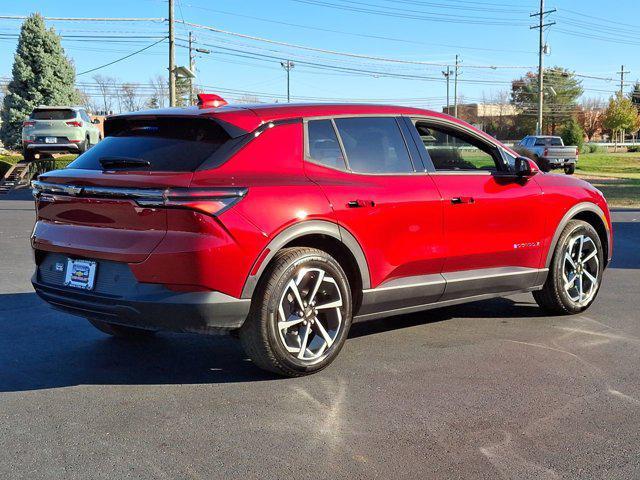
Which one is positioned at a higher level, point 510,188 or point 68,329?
point 510,188

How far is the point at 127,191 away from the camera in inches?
163

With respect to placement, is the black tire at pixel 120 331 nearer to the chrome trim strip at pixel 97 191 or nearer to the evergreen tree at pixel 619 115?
the chrome trim strip at pixel 97 191

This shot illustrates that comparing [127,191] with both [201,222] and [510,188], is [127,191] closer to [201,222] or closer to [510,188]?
[201,222]

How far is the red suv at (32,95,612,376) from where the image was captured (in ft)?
13.4

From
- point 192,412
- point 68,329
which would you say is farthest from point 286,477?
point 68,329

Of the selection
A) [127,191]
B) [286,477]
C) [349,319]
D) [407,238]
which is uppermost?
[127,191]

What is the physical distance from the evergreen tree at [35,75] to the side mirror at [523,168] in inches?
1595

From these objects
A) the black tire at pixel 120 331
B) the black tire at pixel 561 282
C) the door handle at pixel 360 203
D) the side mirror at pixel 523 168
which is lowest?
the black tire at pixel 120 331

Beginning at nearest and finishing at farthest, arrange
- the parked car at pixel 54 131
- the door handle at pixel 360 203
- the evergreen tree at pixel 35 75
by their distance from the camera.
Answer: the door handle at pixel 360 203 → the parked car at pixel 54 131 → the evergreen tree at pixel 35 75

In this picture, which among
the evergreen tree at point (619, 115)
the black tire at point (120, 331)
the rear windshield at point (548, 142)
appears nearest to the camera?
the black tire at point (120, 331)

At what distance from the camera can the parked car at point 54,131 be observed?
23125 mm

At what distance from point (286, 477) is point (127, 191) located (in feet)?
6.31

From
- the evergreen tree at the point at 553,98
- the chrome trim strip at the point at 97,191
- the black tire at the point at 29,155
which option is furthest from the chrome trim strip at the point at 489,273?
the evergreen tree at the point at 553,98

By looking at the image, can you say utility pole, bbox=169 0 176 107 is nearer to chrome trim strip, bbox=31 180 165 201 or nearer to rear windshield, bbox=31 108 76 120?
rear windshield, bbox=31 108 76 120
